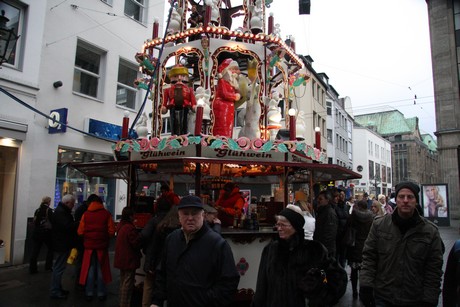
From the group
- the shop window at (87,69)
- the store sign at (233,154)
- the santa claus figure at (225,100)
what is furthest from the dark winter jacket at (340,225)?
the shop window at (87,69)

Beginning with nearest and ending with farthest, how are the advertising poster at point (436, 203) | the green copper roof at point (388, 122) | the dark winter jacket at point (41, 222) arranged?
the dark winter jacket at point (41, 222)
the advertising poster at point (436, 203)
the green copper roof at point (388, 122)

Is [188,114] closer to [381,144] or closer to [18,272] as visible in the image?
[18,272]

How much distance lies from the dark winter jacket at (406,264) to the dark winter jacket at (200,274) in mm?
1437

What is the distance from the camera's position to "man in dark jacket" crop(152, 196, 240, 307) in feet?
10.3

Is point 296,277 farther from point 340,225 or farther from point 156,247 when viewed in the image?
point 340,225

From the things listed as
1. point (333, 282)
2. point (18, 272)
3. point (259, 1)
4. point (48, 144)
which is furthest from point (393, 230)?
point (48, 144)

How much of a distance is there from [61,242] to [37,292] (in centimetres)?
136

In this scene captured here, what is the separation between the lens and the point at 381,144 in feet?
204

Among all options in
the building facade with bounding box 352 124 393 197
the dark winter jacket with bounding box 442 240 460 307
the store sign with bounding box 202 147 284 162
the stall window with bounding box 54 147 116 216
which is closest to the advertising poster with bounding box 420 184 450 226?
the store sign with bounding box 202 147 284 162

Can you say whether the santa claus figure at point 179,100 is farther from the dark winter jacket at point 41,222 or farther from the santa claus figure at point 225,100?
the dark winter jacket at point 41,222

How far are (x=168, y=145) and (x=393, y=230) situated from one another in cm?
456

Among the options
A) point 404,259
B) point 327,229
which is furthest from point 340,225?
point 404,259

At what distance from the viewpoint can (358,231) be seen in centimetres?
731

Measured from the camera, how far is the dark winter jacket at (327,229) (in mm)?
6656
